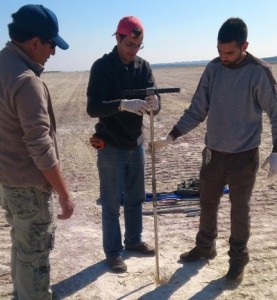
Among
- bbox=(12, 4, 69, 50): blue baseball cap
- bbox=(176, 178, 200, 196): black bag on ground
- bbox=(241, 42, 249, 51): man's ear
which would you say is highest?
bbox=(12, 4, 69, 50): blue baseball cap

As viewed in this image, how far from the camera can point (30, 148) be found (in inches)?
103

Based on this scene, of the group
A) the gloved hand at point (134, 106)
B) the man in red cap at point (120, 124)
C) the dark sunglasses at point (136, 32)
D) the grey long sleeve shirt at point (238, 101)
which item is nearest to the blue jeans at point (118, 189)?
the man in red cap at point (120, 124)

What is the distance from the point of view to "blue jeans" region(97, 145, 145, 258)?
396 centimetres

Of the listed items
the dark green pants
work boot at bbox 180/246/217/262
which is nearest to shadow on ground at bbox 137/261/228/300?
work boot at bbox 180/246/217/262

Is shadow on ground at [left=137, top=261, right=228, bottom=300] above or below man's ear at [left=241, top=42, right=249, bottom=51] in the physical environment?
below

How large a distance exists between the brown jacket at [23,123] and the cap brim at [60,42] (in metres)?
0.19

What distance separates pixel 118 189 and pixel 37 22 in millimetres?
1856

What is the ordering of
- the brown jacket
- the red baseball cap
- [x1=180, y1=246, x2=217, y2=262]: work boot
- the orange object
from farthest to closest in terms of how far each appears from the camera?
[x1=180, y1=246, x2=217, y2=262]: work boot, the orange object, the red baseball cap, the brown jacket

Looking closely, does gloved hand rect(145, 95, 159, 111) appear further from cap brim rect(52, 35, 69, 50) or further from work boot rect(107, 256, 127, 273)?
work boot rect(107, 256, 127, 273)

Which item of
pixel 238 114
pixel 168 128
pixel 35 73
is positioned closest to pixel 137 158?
pixel 238 114

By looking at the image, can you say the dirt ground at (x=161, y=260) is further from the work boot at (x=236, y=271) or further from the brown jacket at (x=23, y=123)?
the brown jacket at (x=23, y=123)

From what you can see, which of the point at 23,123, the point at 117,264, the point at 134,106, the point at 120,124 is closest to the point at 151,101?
the point at 134,106

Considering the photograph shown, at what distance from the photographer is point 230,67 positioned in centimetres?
362

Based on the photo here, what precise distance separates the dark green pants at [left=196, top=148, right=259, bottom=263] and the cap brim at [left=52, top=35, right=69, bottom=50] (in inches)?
65.8
